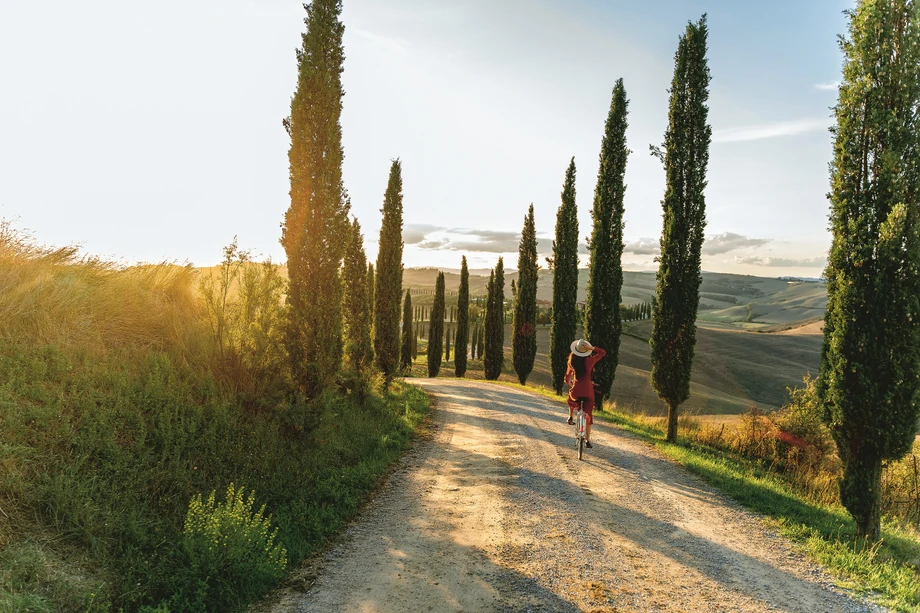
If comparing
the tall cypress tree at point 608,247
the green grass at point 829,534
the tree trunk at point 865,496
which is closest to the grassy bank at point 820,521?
the green grass at point 829,534

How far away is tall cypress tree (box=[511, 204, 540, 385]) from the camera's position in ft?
102

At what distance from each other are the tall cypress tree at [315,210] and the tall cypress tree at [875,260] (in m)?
9.36

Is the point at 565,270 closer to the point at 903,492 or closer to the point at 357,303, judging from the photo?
the point at 357,303

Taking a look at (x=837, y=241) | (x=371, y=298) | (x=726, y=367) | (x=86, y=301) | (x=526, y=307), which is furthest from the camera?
(x=726, y=367)

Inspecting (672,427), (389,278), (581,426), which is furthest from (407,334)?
(581,426)

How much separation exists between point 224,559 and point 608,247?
17008mm

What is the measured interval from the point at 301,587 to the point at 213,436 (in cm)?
291

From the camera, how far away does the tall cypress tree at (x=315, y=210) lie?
9.03 meters

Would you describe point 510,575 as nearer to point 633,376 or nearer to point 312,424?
point 312,424

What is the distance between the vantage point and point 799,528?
6.60 meters

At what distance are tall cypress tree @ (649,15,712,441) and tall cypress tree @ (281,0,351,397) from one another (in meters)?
9.50

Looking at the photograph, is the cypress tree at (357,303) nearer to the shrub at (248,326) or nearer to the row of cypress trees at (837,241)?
the row of cypress trees at (837,241)

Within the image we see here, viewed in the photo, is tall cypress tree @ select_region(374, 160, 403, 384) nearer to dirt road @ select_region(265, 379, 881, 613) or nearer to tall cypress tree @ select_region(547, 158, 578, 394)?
dirt road @ select_region(265, 379, 881, 613)

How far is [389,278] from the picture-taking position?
19172 mm
